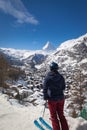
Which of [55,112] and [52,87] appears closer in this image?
[52,87]

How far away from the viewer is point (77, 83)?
29016mm

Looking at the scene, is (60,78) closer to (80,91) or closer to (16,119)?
(16,119)

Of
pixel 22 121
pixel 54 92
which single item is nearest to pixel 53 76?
pixel 54 92

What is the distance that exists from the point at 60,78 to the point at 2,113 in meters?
4.38

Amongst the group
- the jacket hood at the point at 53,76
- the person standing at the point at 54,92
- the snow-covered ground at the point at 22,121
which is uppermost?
the jacket hood at the point at 53,76

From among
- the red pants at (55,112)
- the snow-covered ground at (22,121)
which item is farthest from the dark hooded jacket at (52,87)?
the snow-covered ground at (22,121)

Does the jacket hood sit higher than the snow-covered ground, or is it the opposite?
the jacket hood

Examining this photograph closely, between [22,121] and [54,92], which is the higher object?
[54,92]

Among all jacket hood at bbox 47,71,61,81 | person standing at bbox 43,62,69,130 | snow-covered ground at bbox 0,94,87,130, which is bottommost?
snow-covered ground at bbox 0,94,87,130

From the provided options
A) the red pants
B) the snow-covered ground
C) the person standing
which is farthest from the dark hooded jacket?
the snow-covered ground

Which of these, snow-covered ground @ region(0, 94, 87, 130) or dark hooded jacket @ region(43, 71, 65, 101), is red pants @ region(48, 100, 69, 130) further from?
snow-covered ground @ region(0, 94, 87, 130)

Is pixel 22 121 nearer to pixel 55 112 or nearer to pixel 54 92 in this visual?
pixel 55 112

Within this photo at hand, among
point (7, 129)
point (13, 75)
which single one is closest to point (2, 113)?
point (7, 129)

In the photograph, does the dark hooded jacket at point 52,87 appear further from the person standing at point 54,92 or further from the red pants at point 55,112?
the red pants at point 55,112
